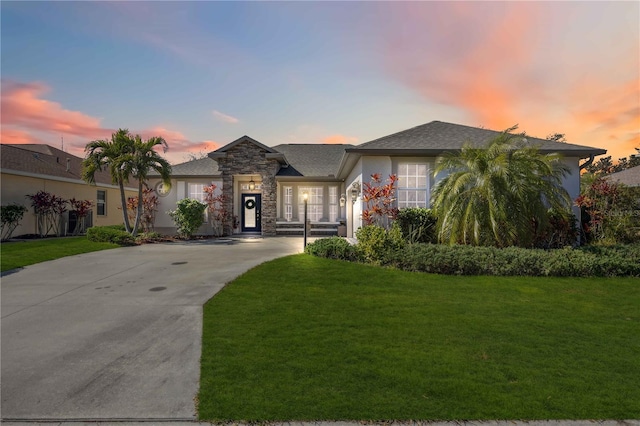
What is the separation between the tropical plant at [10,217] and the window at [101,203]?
6398 mm

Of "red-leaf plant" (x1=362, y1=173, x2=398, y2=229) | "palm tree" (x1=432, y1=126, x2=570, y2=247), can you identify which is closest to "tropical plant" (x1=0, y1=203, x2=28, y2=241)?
"red-leaf plant" (x1=362, y1=173, x2=398, y2=229)

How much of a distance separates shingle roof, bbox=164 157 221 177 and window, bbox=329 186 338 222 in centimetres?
681

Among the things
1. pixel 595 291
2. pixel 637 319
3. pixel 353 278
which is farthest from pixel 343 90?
pixel 637 319

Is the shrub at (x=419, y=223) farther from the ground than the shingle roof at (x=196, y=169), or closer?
closer

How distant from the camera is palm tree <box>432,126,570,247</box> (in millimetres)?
9758

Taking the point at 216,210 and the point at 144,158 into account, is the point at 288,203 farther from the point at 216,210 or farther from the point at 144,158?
the point at 144,158

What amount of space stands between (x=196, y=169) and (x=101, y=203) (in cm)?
903

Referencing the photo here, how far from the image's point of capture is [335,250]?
10445 mm

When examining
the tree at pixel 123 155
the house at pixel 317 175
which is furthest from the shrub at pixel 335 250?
the tree at pixel 123 155

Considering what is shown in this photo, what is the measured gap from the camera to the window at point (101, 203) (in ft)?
75.5

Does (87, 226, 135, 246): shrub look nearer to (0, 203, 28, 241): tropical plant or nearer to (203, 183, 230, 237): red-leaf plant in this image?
(0, 203, 28, 241): tropical plant

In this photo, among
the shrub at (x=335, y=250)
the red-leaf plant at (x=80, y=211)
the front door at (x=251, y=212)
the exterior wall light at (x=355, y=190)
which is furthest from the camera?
the front door at (x=251, y=212)

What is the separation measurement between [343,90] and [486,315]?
408 inches

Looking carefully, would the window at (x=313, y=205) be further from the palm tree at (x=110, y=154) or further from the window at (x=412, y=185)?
the palm tree at (x=110, y=154)
